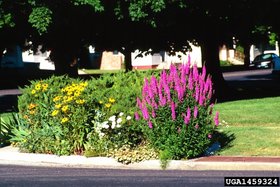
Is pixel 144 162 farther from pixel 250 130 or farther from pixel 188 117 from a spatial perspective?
pixel 250 130

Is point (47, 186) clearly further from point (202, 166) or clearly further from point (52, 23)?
point (52, 23)

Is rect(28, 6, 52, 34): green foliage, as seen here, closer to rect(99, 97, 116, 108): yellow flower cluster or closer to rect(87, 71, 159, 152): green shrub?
rect(87, 71, 159, 152): green shrub

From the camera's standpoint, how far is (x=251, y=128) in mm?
13383

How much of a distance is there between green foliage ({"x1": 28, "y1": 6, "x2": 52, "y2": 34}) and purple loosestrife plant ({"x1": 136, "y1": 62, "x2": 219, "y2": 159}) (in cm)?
813

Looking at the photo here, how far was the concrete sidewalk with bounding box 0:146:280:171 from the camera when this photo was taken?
9594mm

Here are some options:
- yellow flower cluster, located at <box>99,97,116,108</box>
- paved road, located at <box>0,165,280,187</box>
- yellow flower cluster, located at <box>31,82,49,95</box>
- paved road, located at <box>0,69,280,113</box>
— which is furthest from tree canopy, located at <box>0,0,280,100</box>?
paved road, located at <box>0,165,280,187</box>

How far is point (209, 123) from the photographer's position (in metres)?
10.7

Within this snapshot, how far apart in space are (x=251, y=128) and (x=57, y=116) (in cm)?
469

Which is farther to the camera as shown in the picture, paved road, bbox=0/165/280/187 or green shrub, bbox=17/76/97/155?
green shrub, bbox=17/76/97/155

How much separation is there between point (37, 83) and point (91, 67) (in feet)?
166

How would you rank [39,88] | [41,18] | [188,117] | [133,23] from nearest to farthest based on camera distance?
[188,117] → [39,88] → [41,18] → [133,23]

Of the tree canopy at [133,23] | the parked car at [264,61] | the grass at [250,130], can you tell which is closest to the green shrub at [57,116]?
the grass at [250,130]

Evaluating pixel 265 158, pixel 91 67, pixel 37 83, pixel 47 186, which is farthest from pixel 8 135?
pixel 91 67

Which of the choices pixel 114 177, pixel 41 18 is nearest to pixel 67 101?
pixel 114 177
